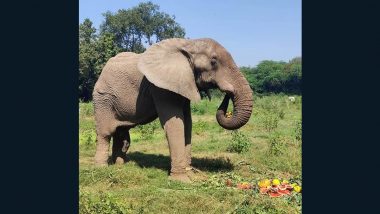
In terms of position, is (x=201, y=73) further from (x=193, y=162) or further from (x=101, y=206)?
(x=101, y=206)

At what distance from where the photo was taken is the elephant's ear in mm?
7574

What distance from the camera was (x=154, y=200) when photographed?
246 inches

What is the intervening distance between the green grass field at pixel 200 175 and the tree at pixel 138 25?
42.3 m

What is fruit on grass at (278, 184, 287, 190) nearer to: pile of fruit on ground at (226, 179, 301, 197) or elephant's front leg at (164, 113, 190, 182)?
pile of fruit on ground at (226, 179, 301, 197)

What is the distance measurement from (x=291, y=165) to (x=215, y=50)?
9.22 ft

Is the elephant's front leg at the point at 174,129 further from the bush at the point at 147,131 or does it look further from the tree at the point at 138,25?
the tree at the point at 138,25

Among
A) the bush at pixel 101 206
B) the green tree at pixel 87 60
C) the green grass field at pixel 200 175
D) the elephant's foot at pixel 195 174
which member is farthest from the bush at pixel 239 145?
the green tree at pixel 87 60

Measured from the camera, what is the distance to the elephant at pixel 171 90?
24.5ft

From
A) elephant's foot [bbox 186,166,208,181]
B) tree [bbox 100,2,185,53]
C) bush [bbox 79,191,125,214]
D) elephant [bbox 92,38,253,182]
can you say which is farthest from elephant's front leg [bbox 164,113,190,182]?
tree [bbox 100,2,185,53]

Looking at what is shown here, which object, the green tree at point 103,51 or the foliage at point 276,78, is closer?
the green tree at point 103,51

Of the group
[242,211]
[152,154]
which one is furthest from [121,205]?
[152,154]

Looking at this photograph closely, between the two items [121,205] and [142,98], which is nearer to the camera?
[121,205]

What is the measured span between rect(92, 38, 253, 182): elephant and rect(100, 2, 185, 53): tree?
46433mm

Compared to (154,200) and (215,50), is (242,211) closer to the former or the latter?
(154,200)
